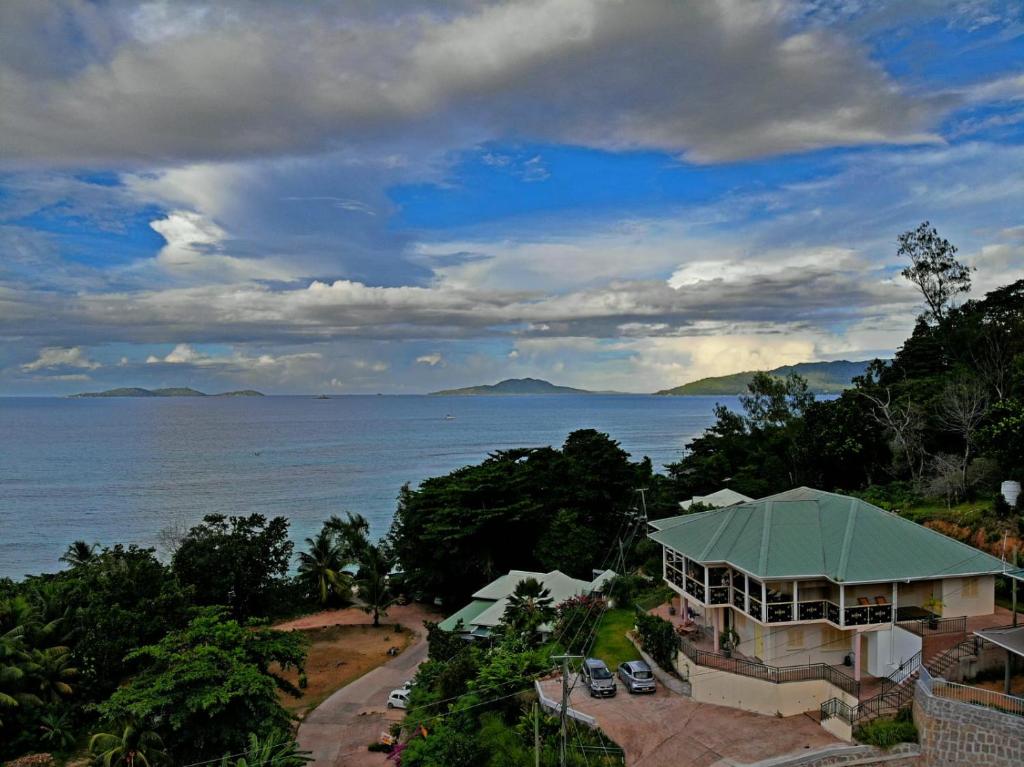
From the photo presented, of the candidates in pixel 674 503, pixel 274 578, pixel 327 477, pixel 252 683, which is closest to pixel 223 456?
pixel 327 477

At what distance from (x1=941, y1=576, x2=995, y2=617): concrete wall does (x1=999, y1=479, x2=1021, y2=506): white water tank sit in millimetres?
9318

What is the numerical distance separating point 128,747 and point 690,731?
13.2 m

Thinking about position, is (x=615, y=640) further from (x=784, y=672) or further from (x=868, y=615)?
(x=868, y=615)

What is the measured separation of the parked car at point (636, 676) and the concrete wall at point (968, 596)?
813 cm

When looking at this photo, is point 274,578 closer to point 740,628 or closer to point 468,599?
point 468,599

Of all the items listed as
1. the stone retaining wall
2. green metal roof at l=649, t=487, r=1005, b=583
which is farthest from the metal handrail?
green metal roof at l=649, t=487, r=1005, b=583

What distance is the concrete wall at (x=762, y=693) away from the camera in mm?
17594

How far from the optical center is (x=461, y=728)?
61.7ft

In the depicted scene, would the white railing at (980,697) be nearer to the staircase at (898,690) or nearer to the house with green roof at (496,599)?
the staircase at (898,690)

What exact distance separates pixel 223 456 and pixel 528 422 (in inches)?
3976

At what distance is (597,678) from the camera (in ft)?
62.0

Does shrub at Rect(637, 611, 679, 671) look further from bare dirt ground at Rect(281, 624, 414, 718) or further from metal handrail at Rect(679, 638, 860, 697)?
bare dirt ground at Rect(281, 624, 414, 718)

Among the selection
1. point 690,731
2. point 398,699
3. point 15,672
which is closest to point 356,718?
point 398,699

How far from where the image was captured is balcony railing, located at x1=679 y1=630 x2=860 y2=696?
17.5 metres
